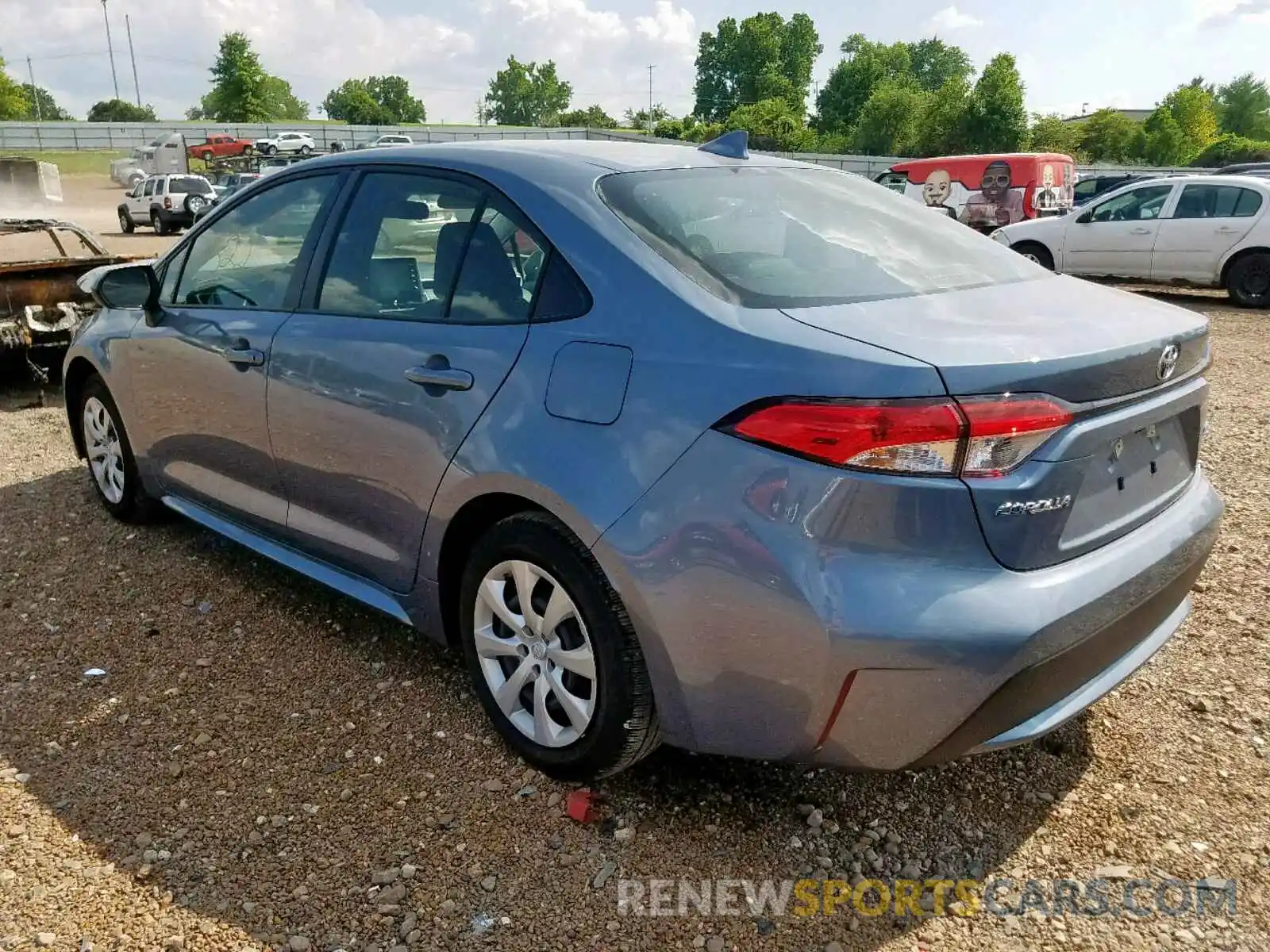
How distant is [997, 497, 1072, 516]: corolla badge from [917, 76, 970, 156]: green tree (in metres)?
73.8

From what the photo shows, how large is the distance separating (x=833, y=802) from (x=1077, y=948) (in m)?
0.66

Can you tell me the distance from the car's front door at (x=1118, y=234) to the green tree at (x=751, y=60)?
10860 cm

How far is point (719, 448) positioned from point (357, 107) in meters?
108

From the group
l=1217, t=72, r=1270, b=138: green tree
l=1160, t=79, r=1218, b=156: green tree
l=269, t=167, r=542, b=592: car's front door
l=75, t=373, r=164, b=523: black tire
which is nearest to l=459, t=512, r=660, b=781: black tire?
l=269, t=167, r=542, b=592: car's front door

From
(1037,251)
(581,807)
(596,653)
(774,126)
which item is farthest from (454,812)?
(774,126)

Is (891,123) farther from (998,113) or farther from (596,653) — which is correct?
(596,653)

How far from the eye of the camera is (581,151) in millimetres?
2977

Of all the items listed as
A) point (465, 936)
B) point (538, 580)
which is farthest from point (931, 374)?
point (465, 936)

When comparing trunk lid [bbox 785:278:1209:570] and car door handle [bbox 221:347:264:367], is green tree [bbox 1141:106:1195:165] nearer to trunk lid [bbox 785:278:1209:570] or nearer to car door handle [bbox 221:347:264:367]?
trunk lid [bbox 785:278:1209:570]

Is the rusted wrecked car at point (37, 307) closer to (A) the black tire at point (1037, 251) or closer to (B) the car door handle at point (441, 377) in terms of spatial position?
(B) the car door handle at point (441, 377)

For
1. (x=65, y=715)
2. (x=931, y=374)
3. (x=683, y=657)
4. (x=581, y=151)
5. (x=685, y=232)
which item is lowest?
(x=65, y=715)

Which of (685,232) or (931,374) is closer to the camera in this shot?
(931,374)

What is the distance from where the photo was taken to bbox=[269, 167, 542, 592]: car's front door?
270cm

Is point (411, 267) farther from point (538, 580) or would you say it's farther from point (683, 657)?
point (683, 657)
